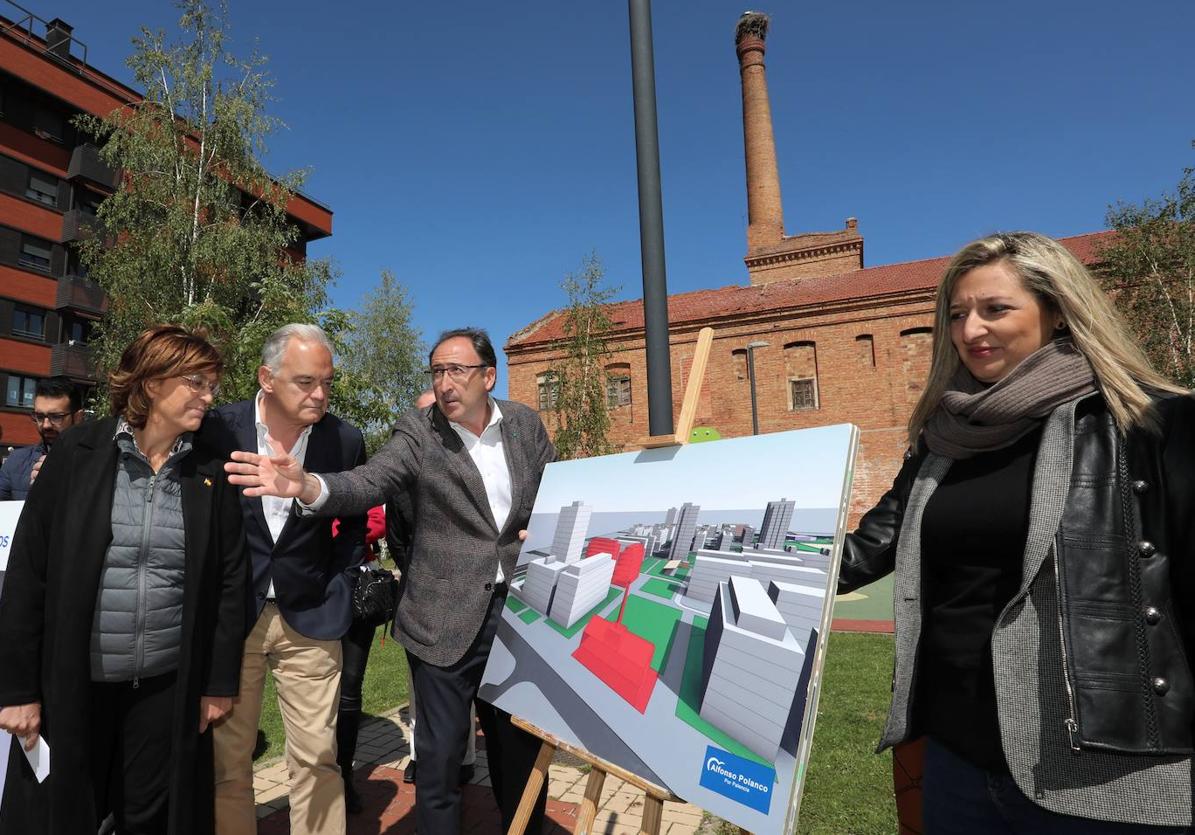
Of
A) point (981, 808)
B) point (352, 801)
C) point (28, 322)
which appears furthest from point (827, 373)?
point (28, 322)

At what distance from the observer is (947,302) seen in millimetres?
1926

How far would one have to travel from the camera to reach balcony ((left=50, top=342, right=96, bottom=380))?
26.2 meters

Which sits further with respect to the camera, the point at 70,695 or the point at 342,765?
the point at 342,765

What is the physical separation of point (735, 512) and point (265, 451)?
2057 millimetres

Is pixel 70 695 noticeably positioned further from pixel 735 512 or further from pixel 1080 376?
pixel 1080 376

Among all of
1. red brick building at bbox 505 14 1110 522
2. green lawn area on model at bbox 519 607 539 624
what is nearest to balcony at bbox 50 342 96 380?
red brick building at bbox 505 14 1110 522

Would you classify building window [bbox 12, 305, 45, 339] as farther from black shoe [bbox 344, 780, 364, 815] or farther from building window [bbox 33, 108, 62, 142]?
black shoe [bbox 344, 780, 364, 815]

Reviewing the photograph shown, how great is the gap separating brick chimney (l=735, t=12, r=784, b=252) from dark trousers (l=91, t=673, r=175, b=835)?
103 feet

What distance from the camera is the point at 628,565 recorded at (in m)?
2.30

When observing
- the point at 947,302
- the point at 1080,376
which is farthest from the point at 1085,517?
the point at 947,302

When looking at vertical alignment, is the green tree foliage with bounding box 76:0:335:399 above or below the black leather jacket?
above

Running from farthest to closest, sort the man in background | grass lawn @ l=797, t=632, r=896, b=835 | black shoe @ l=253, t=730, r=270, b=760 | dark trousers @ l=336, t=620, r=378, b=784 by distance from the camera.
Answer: the man in background, black shoe @ l=253, t=730, r=270, b=760, dark trousers @ l=336, t=620, r=378, b=784, grass lawn @ l=797, t=632, r=896, b=835

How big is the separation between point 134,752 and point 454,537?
133cm

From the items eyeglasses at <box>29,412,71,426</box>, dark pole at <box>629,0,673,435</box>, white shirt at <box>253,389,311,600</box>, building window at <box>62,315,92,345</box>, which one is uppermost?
building window at <box>62,315,92,345</box>
